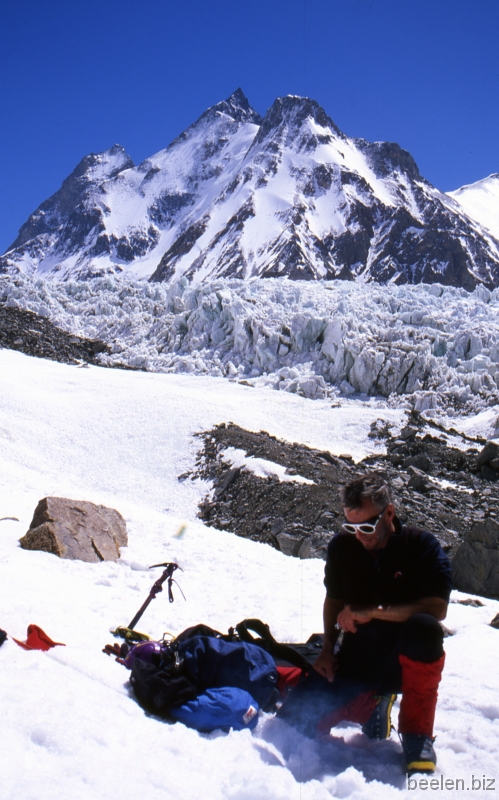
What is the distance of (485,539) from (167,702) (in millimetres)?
6282

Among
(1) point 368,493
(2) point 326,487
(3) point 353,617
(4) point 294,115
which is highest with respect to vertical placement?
(4) point 294,115

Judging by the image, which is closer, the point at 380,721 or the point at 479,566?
the point at 380,721

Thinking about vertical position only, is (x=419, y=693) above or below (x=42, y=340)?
below

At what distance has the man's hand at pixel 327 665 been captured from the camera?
303 cm

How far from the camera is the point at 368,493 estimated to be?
A: 288 cm

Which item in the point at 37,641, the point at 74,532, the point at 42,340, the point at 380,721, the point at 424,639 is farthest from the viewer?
the point at 42,340

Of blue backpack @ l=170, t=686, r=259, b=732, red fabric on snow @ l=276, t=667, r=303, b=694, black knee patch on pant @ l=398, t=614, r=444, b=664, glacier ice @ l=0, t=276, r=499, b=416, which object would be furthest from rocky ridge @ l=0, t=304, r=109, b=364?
black knee patch on pant @ l=398, t=614, r=444, b=664

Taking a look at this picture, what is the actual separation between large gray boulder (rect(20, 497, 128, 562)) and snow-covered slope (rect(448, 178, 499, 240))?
507ft

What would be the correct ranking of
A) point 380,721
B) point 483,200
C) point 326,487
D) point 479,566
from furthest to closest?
point 483,200 → point 326,487 → point 479,566 → point 380,721

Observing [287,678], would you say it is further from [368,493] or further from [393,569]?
[368,493]

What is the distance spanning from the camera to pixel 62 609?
412 cm

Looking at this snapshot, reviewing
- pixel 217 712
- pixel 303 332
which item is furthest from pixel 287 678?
pixel 303 332

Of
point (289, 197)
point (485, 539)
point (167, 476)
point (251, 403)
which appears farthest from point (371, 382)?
point (289, 197)

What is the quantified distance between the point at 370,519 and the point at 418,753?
111 centimetres
